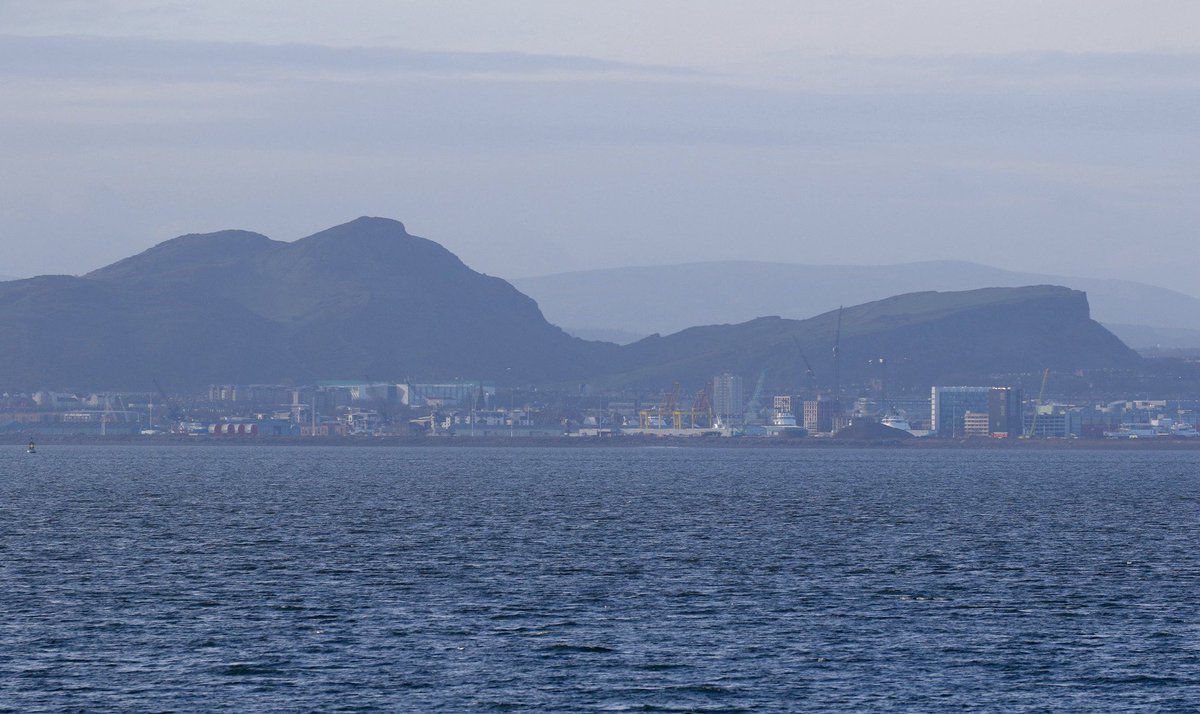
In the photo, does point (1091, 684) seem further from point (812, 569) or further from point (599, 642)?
point (812, 569)

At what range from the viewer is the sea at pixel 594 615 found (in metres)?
54.7

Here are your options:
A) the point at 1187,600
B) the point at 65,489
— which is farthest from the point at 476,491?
the point at 1187,600

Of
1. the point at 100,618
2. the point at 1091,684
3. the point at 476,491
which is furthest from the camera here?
the point at 476,491

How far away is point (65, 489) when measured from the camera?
616 ft

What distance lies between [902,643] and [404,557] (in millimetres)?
39314

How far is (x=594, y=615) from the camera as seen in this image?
71.9 metres

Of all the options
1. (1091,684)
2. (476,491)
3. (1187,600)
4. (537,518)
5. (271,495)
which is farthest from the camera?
(476,491)

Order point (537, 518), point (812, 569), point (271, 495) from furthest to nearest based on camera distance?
point (271, 495) < point (537, 518) < point (812, 569)

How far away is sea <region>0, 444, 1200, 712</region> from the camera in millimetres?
54688

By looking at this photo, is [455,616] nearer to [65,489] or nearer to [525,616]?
[525,616]

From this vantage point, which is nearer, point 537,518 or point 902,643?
point 902,643

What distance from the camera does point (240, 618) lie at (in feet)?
230

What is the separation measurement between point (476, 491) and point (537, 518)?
172 feet

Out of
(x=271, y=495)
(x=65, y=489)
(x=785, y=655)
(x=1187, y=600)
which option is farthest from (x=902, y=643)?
(x=65, y=489)
